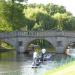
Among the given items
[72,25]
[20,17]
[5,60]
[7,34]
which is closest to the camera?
[5,60]

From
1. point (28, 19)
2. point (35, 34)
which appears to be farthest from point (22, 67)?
point (28, 19)

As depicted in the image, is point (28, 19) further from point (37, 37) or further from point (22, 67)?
point (22, 67)

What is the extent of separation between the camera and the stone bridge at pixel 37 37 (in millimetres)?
84625

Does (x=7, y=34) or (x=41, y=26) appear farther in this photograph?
(x=41, y=26)

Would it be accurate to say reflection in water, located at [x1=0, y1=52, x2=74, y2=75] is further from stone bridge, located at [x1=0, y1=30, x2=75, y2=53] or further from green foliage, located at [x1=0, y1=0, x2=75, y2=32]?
green foliage, located at [x1=0, y1=0, x2=75, y2=32]

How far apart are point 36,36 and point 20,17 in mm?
9183

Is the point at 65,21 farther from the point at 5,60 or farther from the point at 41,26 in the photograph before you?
the point at 5,60

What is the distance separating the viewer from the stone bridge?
8462 cm

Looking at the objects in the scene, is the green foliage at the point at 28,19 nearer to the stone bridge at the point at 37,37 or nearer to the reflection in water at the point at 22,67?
the stone bridge at the point at 37,37

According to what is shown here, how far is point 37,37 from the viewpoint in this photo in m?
85.9

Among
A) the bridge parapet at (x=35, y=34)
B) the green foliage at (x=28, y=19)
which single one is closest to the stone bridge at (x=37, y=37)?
the bridge parapet at (x=35, y=34)

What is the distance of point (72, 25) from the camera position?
107812mm

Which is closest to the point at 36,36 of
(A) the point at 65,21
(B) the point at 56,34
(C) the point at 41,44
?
(B) the point at 56,34

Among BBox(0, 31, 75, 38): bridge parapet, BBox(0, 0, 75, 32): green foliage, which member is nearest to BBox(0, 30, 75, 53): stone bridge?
BBox(0, 31, 75, 38): bridge parapet
